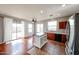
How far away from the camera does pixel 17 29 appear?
148 cm

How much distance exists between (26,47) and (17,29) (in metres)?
0.36

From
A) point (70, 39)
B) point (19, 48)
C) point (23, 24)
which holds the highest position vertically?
point (23, 24)

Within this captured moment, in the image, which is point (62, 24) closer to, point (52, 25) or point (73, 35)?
point (52, 25)

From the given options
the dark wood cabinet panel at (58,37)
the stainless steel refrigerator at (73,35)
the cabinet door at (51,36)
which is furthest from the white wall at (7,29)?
the stainless steel refrigerator at (73,35)

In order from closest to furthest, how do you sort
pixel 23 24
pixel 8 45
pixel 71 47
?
pixel 71 47
pixel 8 45
pixel 23 24

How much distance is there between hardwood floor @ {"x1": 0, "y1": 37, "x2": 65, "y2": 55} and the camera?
137 cm

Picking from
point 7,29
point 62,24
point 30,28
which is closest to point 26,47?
point 30,28

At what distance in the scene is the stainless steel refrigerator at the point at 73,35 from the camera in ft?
4.00

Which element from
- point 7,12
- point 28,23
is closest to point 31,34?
point 28,23

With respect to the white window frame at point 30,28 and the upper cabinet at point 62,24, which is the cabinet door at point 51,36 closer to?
the upper cabinet at point 62,24

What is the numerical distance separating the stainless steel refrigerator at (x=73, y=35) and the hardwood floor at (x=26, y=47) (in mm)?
125

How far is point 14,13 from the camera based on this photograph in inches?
54.9
